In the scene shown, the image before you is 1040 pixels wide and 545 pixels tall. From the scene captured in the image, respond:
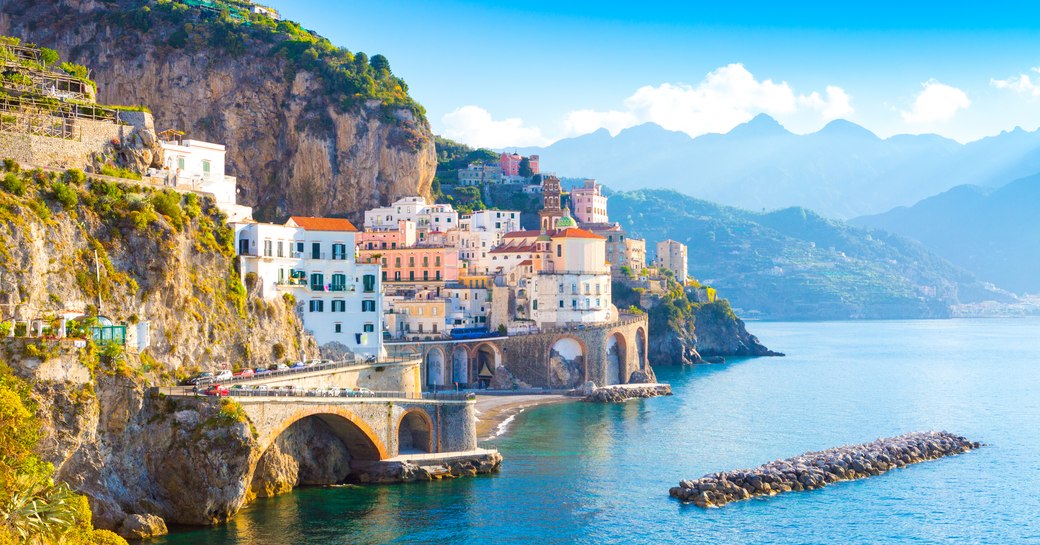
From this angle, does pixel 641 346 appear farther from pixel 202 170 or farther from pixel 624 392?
pixel 202 170

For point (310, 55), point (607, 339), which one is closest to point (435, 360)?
point (607, 339)

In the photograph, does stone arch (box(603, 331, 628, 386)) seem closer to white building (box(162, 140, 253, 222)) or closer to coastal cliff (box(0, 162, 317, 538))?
white building (box(162, 140, 253, 222))

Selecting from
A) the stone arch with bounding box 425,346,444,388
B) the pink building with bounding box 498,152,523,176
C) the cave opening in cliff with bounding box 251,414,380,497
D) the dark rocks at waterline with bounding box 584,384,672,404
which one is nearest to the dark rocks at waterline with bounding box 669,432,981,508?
the cave opening in cliff with bounding box 251,414,380,497

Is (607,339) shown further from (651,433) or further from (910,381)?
(910,381)

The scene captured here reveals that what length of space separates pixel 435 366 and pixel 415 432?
42.4 metres

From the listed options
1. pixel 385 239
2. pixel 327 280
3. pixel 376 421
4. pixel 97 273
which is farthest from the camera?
pixel 385 239

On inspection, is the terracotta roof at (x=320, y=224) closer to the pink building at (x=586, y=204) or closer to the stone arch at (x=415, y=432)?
the stone arch at (x=415, y=432)

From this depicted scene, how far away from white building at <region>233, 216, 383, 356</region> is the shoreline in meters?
11.4

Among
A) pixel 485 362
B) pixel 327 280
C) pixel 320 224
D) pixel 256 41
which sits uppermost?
pixel 256 41

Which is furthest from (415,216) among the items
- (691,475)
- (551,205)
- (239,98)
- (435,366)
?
(691,475)

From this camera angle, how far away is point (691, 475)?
231 feet

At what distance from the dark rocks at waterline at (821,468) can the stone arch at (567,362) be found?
4045 cm

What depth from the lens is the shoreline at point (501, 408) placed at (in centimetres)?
8644

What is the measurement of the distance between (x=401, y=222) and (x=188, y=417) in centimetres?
7994
